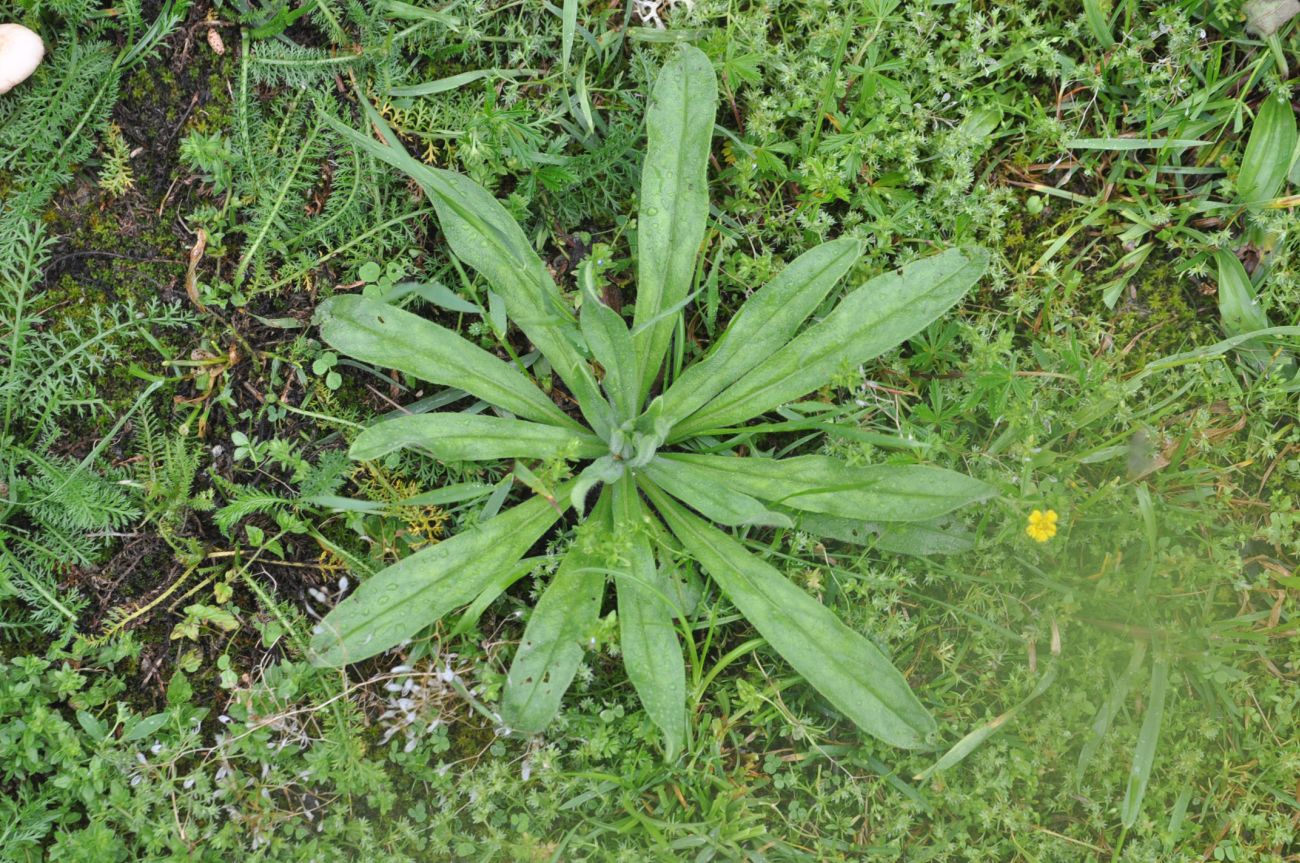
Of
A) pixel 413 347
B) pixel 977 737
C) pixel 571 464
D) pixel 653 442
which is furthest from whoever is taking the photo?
pixel 571 464

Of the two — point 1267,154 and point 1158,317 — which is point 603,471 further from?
point 1267,154

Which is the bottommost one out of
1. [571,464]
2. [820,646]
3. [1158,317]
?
[820,646]

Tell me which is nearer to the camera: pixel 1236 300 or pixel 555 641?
pixel 555 641

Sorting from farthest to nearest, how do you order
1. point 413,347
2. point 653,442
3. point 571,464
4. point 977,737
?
point 571,464
point 977,737
point 413,347
point 653,442

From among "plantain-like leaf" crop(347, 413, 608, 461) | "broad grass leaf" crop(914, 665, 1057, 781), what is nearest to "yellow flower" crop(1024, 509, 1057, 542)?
"broad grass leaf" crop(914, 665, 1057, 781)

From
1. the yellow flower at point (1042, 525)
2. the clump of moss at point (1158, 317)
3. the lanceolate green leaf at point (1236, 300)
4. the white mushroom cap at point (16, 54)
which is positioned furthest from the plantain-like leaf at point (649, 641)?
the white mushroom cap at point (16, 54)

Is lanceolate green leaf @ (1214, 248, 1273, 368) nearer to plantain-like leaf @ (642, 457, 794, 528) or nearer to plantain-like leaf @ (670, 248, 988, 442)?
plantain-like leaf @ (670, 248, 988, 442)

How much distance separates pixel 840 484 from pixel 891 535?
24 cm

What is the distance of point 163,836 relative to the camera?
2723 millimetres

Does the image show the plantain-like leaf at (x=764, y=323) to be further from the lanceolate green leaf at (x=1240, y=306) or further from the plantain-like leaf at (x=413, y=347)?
the lanceolate green leaf at (x=1240, y=306)

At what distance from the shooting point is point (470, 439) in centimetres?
274

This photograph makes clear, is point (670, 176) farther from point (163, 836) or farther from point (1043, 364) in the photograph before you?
point (163, 836)

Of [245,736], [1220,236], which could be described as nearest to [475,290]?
[245,736]

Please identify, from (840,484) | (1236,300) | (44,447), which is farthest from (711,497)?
(44,447)
